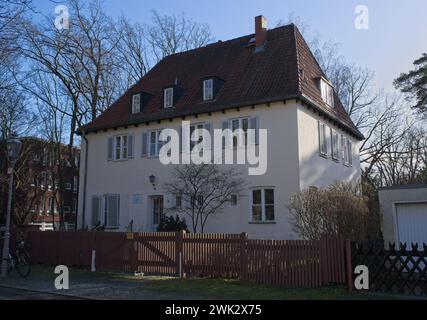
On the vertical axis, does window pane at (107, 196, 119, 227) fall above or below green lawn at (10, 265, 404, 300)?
above

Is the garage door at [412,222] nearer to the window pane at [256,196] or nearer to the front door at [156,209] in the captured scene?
the window pane at [256,196]

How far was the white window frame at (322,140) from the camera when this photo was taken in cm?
2298

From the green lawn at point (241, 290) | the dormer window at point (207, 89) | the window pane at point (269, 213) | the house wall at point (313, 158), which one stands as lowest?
the green lawn at point (241, 290)

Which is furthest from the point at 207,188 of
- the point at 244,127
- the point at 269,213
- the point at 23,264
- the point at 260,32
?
the point at 260,32

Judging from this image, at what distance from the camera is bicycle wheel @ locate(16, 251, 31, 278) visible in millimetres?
15617

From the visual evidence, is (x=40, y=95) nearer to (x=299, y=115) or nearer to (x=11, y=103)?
(x=11, y=103)

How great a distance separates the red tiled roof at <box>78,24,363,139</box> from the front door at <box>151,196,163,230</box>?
4377 millimetres

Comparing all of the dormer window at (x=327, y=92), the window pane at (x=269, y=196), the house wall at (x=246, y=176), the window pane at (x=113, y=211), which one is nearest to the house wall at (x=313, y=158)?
the house wall at (x=246, y=176)

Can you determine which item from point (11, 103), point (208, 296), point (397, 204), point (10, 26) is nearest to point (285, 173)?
point (397, 204)

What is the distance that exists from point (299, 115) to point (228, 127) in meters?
3.61

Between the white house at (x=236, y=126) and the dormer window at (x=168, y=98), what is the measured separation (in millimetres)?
61

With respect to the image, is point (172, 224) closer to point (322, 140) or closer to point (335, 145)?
point (322, 140)

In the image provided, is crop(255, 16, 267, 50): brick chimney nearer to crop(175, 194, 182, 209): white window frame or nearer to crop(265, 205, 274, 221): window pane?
crop(175, 194, 182, 209): white window frame

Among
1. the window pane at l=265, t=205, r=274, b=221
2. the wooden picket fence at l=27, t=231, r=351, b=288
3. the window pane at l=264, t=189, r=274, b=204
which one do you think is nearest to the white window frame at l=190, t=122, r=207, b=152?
the window pane at l=264, t=189, r=274, b=204
